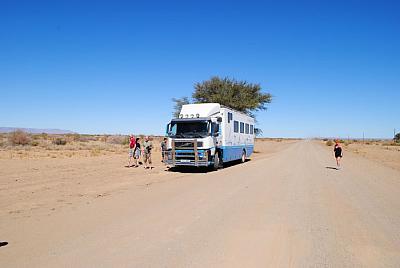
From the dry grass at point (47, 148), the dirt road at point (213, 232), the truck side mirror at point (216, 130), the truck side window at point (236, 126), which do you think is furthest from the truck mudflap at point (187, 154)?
the dry grass at point (47, 148)

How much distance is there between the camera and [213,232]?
23.9 feet

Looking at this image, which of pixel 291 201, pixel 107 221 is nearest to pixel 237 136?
pixel 291 201

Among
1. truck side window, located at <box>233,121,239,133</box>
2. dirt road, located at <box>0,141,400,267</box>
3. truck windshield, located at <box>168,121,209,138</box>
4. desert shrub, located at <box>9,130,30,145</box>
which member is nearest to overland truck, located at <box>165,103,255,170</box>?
truck windshield, located at <box>168,121,209,138</box>

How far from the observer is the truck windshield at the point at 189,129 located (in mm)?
19891

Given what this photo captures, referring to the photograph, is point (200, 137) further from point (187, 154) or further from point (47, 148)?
point (47, 148)

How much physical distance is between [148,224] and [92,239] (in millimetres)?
1445

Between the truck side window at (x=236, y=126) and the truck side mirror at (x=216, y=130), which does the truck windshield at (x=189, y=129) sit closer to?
the truck side mirror at (x=216, y=130)

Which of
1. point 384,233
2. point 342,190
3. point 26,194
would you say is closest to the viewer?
point 384,233

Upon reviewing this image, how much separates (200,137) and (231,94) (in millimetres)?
23522

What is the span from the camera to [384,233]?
24.3 feet

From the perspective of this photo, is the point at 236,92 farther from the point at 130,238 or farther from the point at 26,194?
the point at 130,238

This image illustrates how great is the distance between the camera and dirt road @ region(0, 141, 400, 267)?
5730 mm

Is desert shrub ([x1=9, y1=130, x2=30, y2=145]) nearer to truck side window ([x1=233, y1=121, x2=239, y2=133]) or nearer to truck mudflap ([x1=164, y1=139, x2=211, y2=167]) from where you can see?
truck side window ([x1=233, y1=121, x2=239, y2=133])

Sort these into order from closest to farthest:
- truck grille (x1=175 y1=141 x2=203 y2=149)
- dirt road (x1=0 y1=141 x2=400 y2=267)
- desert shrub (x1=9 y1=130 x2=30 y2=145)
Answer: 1. dirt road (x1=0 y1=141 x2=400 y2=267)
2. truck grille (x1=175 y1=141 x2=203 y2=149)
3. desert shrub (x1=9 y1=130 x2=30 y2=145)
